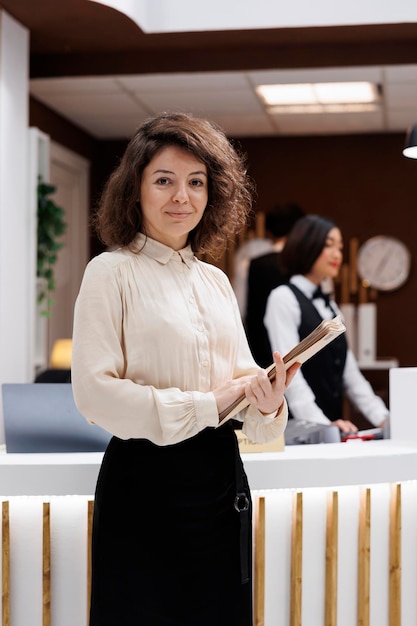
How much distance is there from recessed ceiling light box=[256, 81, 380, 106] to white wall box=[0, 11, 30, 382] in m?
1.69

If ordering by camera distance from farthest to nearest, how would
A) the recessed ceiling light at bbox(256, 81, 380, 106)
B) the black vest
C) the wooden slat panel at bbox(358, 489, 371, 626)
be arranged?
the recessed ceiling light at bbox(256, 81, 380, 106) → the black vest → the wooden slat panel at bbox(358, 489, 371, 626)

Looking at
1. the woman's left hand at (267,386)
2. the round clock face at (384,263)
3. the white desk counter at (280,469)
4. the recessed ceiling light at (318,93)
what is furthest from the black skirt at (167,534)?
the round clock face at (384,263)

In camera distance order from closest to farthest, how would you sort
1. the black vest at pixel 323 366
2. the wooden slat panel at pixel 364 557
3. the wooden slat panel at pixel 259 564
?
the wooden slat panel at pixel 259 564 → the wooden slat panel at pixel 364 557 → the black vest at pixel 323 366

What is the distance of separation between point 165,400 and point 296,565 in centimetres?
94

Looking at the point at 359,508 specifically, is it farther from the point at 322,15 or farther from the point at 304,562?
the point at 322,15

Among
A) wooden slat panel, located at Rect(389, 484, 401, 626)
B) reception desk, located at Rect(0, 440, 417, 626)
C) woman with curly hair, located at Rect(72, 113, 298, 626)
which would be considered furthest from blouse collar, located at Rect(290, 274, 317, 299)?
woman with curly hair, located at Rect(72, 113, 298, 626)

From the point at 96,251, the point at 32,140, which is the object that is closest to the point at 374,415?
the point at 32,140

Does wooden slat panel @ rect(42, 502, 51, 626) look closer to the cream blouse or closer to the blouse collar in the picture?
the cream blouse

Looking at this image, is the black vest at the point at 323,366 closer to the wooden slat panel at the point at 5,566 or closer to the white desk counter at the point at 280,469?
the white desk counter at the point at 280,469

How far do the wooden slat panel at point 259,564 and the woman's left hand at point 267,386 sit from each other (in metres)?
0.68

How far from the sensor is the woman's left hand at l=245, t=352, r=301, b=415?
1.72 meters

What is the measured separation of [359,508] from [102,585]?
3.01 ft

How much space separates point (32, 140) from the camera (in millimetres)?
4977

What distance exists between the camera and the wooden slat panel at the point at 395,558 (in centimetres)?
248
